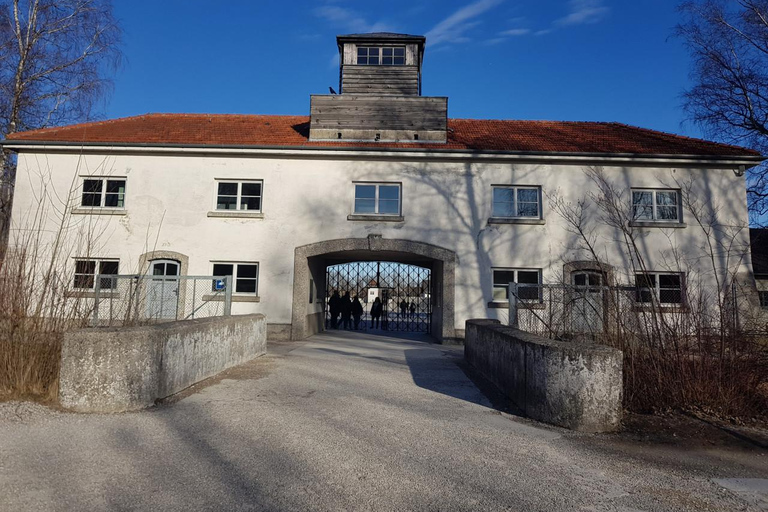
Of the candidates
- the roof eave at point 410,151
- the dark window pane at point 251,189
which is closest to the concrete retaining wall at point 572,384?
the roof eave at point 410,151

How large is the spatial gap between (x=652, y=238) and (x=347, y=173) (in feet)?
32.7

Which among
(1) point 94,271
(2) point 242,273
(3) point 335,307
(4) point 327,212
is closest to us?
(1) point 94,271

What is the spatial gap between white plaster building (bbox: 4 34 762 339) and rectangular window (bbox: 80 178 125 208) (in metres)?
0.04

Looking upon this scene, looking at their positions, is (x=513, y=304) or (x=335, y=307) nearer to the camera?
(x=513, y=304)

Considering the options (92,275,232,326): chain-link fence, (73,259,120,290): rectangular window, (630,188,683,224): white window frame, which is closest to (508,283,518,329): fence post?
(92,275,232,326): chain-link fence

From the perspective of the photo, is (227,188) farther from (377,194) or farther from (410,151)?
(410,151)

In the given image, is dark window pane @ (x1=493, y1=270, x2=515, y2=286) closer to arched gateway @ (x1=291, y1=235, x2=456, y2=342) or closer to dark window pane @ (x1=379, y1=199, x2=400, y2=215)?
arched gateway @ (x1=291, y1=235, x2=456, y2=342)

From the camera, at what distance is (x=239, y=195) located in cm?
1628

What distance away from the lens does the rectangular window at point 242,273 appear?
627 inches

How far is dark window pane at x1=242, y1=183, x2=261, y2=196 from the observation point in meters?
16.4

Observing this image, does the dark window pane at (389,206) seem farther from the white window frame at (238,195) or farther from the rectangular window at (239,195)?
the rectangular window at (239,195)

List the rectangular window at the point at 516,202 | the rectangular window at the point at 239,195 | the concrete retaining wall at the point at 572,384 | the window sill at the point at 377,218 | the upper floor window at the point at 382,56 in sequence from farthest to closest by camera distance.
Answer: the upper floor window at the point at 382,56 → the rectangular window at the point at 239,195 → the rectangular window at the point at 516,202 → the window sill at the point at 377,218 → the concrete retaining wall at the point at 572,384

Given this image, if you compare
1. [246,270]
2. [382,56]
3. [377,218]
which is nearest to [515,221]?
[377,218]

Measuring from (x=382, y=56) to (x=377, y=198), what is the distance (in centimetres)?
655
